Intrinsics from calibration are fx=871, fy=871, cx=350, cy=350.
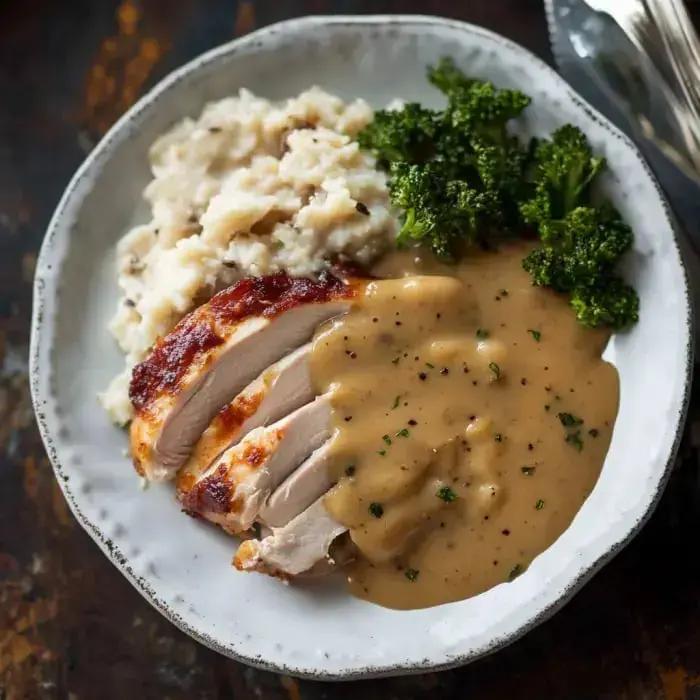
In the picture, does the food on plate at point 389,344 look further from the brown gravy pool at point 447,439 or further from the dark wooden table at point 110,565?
the dark wooden table at point 110,565

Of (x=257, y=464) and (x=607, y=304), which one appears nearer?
(x=257, y=464)

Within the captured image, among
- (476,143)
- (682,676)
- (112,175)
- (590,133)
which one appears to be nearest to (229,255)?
(112,175)

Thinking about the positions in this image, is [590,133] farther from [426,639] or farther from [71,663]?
[71,663]

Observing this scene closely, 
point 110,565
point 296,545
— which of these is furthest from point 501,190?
point 110,565

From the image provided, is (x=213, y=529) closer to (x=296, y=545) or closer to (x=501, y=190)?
(x=296, y=545)

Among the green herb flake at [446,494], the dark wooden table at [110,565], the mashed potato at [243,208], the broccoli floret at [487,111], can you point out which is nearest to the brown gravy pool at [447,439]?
the green herb flake at [446,494]

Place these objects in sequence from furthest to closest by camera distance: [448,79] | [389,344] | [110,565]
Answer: [110,565], [448,79], [389,344]

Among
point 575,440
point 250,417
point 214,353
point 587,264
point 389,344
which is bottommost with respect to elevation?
point 250,417
